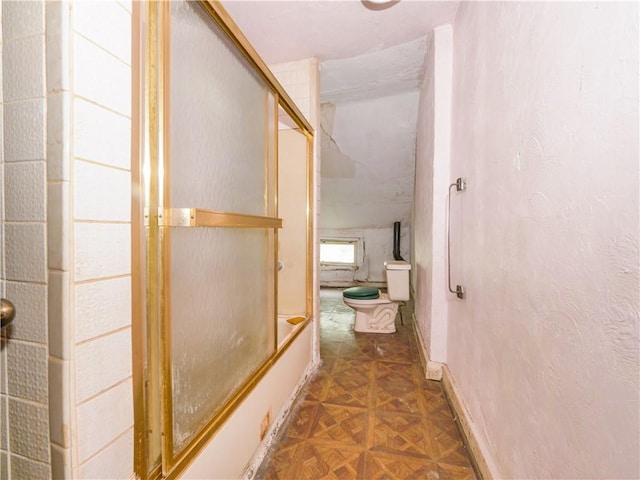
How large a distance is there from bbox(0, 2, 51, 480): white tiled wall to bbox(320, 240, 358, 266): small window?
179 inches

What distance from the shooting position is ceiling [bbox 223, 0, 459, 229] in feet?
5.66

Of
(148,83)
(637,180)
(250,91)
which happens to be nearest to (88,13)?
(148,83)

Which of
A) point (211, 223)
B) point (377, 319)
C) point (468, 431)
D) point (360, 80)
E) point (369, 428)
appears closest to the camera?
point (211, 223)

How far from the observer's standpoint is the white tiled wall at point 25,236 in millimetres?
542

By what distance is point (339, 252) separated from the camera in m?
5.11

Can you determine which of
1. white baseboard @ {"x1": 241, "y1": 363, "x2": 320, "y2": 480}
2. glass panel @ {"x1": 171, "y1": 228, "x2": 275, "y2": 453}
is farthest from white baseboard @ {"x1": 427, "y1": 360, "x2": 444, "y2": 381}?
glass panel @ {"x1": 171, "y1": 228, "x2": 275, "y2": 453}

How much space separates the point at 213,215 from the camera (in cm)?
92

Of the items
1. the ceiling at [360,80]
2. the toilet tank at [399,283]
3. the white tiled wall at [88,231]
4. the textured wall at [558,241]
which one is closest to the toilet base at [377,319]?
the toilet tank at [399,283]

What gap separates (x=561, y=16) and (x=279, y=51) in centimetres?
176

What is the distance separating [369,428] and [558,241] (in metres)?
1.32

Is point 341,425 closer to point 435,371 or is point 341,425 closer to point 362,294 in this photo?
point 435,371

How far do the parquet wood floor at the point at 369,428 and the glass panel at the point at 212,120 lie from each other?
1.14 metres

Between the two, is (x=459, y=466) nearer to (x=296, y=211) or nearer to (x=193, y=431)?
(x=193, y=431)

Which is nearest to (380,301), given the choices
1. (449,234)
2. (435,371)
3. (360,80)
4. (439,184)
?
(435,371)
